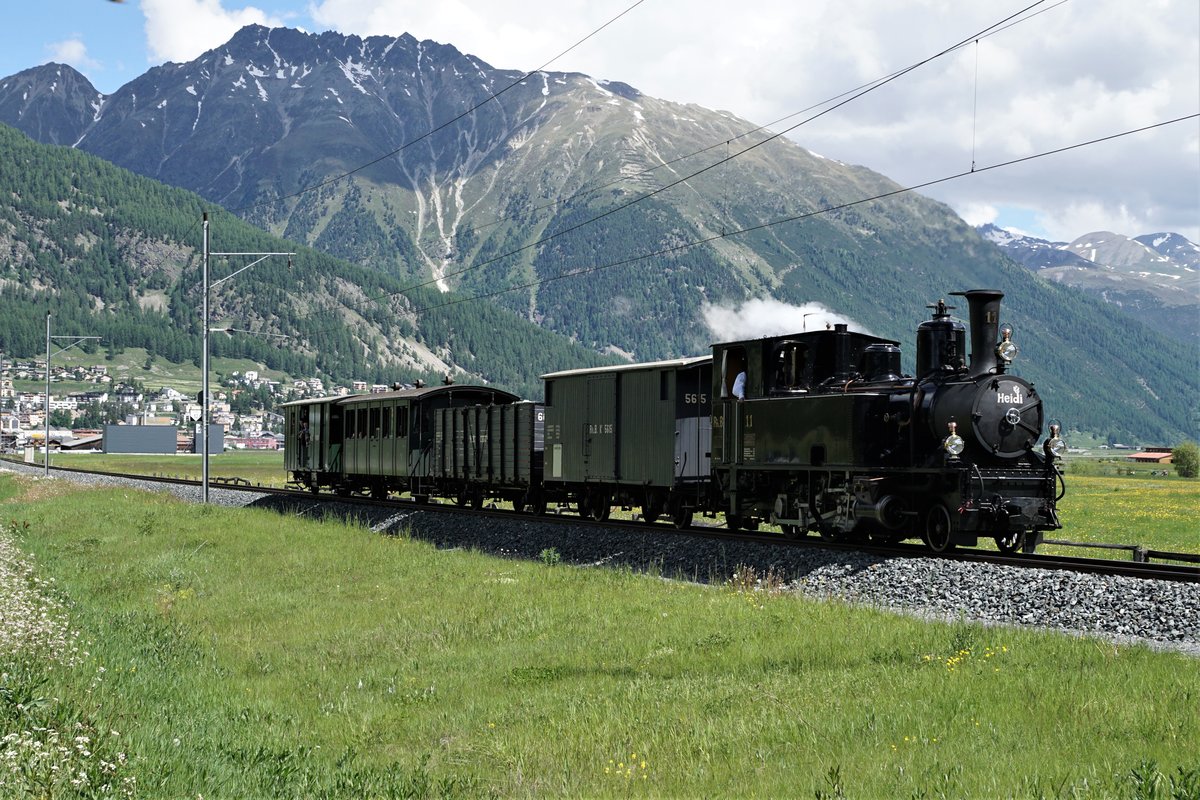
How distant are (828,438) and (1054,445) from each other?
13.6 feet

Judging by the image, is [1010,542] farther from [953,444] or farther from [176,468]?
[176,468]

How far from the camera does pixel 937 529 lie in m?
21.7

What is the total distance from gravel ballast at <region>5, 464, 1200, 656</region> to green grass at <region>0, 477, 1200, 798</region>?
166 cm

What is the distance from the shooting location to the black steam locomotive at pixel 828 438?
829 inches

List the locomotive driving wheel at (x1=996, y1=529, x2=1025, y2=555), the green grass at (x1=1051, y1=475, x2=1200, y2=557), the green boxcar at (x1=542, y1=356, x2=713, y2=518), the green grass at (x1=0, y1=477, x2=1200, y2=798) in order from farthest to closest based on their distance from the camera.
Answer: the green grass at (x1=1051, y1=475, x2=1200, y2=557) → the green boxcar at (x1=542, y1=356, x2=713, y2=518) → the locomotive driving wheel at (x1=996, y1=529, x2=1025, y2=555) → the green grass at (x1=0, y1=477, x2=1200, y2=798)

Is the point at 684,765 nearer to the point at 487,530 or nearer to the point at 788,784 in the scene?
the point at 788,784

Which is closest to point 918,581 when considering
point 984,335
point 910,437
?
point 910,437

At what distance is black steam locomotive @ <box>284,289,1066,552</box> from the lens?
21.0 m

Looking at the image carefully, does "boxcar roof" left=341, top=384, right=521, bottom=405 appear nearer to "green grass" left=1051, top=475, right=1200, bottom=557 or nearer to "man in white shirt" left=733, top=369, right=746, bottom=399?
"man in white shirt" left=733, top=369, right=746, bottom=399

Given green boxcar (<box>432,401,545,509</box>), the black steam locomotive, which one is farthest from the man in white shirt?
green boxcar (<box>432,401,545,509</box>)

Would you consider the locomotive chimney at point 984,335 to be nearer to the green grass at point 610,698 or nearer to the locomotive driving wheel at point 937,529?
the locomotive driving wheel at point 937,529


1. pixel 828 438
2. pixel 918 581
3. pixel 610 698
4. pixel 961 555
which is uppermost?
pixel 828 438

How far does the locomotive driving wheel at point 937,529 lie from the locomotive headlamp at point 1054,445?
230cm

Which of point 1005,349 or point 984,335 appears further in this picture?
point 984,335
